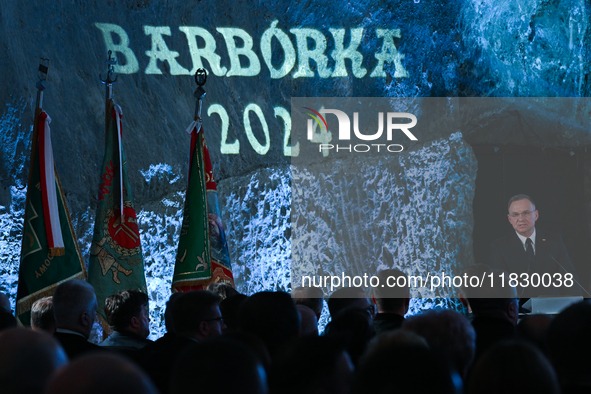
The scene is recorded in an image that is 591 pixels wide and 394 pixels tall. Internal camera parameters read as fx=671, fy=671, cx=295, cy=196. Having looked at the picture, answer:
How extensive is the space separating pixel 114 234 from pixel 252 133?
177cm

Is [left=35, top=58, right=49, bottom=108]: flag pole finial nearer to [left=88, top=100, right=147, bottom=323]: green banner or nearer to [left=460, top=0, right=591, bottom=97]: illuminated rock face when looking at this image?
[left=88, top=100, right=147, bottom=323]: green banner

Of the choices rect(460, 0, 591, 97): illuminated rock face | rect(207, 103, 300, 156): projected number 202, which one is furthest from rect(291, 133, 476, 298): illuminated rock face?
rect(460, 0, 591, 97): illuminated rock face

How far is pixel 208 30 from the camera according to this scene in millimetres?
6203

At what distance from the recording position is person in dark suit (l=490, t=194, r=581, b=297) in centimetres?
611

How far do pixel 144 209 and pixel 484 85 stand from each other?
351cm

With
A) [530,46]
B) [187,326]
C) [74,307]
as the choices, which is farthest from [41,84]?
[530,46]

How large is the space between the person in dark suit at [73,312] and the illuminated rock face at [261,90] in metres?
2.74

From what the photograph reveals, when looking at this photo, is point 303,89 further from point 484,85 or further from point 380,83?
point 484,85

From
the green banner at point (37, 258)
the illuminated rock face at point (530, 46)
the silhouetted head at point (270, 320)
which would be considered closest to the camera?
the silhouetted head at point (270, 320)

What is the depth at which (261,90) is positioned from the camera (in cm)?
632

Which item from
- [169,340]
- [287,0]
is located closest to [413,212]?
[287,0]

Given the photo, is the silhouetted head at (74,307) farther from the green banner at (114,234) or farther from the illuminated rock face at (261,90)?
the illuminated rock face at (261,90)

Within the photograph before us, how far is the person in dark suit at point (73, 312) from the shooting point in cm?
306

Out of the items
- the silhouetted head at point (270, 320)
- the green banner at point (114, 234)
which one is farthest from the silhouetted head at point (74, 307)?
the green banner at point (114, 234)
